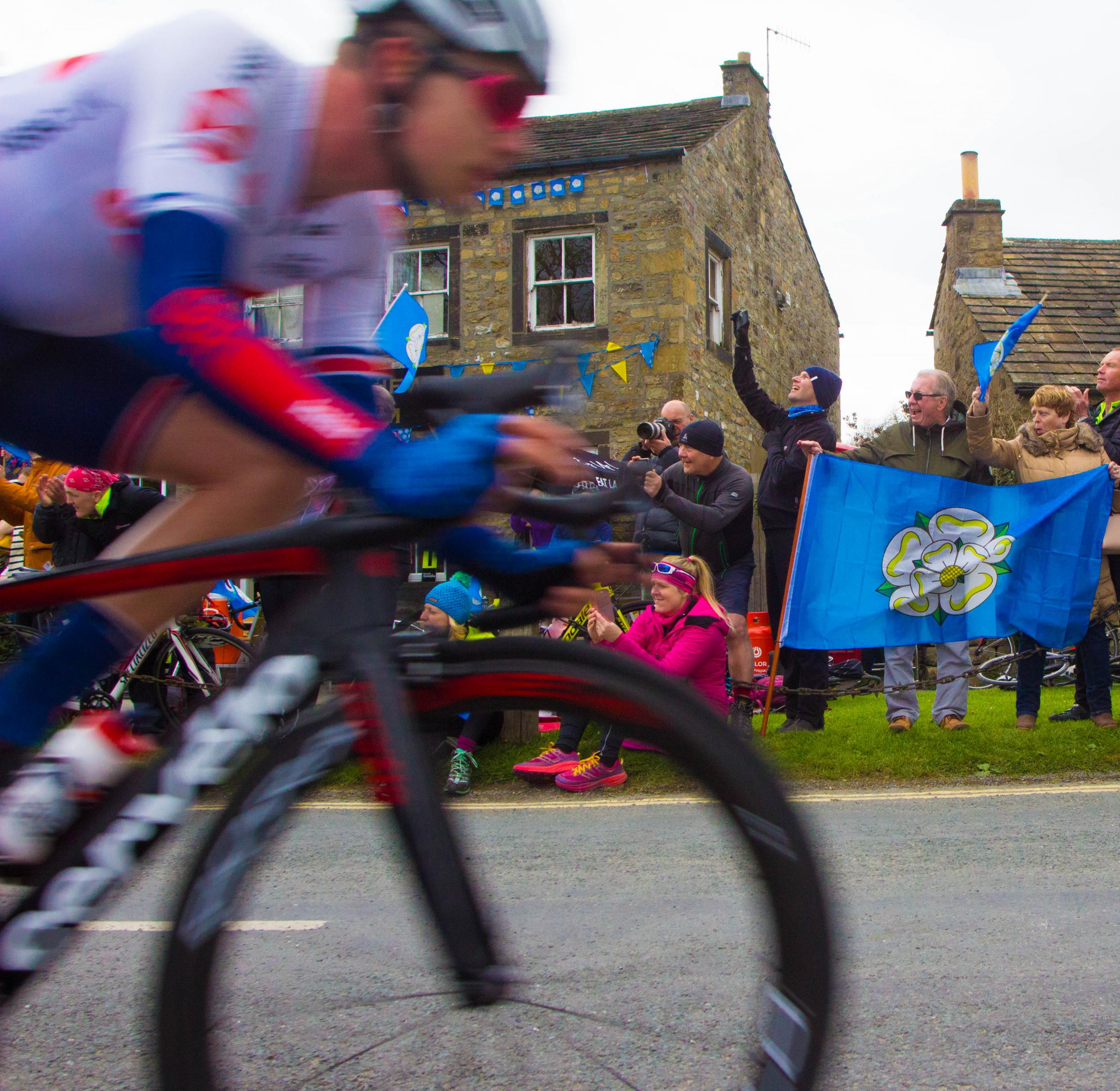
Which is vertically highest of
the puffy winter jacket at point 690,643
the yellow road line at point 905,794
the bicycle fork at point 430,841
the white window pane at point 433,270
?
the white window pane at point 433,270

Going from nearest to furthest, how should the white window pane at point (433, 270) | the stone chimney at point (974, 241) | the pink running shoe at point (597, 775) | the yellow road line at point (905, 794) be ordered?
the pink running shoe at point (597, 775) < the yellow road line at point (905, 794) < the white window pane at point (433, 270) < the stone chimney at point (974, 241)

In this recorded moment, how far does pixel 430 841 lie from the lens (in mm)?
1379

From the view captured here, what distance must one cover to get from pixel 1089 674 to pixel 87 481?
629cm

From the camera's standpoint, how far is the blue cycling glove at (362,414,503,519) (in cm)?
135

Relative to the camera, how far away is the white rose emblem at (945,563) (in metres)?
7.41

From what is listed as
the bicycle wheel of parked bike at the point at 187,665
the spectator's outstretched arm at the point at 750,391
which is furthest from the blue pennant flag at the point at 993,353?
the bicycle wheel of parked bike at the point at 187,665

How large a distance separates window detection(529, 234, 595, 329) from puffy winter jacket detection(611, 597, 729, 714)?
11526 millimetres

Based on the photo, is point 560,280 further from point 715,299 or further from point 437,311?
point 715,299

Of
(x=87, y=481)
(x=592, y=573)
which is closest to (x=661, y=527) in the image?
(x=87, y=481)

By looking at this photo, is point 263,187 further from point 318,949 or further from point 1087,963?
point 1087,963

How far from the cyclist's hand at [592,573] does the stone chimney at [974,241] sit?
2270 cm

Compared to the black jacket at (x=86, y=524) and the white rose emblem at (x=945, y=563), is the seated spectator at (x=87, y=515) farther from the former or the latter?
the white rose emblem at (x=945, y=563)

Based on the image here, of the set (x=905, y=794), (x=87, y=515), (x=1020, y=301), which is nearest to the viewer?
(x=905, y=794)

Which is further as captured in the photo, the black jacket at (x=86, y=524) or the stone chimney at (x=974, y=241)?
the stone chimney at (x=974, y=241)
